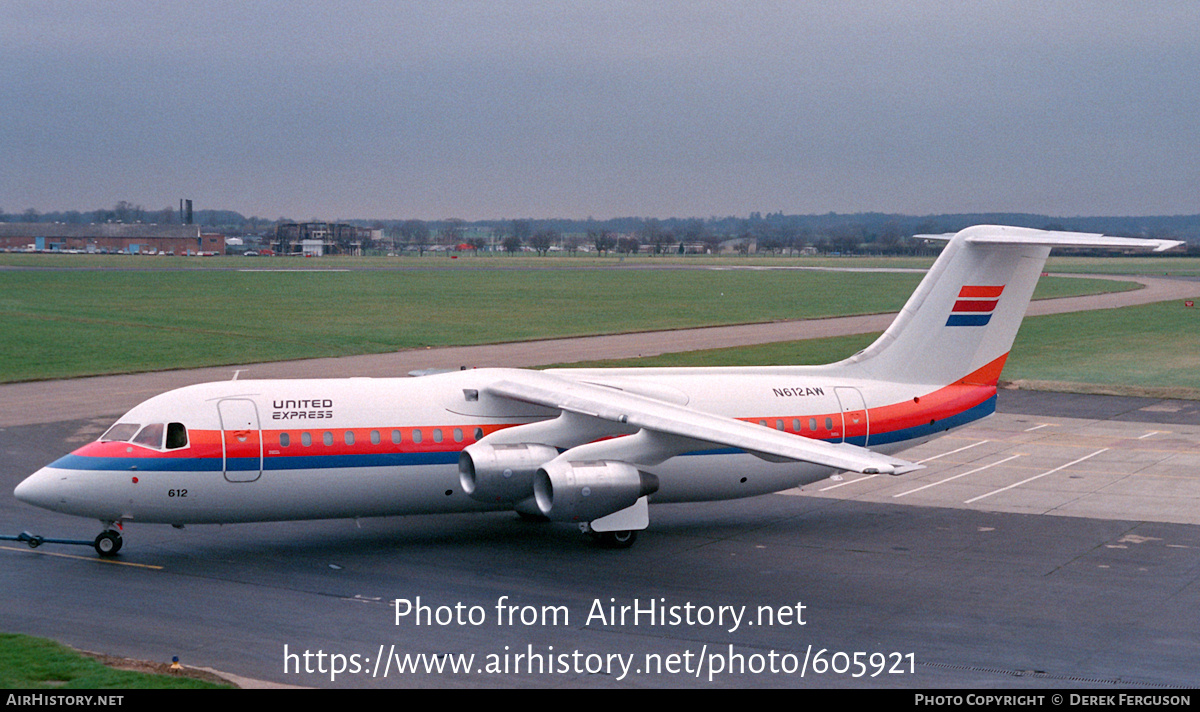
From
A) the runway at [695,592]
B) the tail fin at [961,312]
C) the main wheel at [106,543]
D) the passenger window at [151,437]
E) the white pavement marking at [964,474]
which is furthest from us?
the white pavement marking at [964,474]

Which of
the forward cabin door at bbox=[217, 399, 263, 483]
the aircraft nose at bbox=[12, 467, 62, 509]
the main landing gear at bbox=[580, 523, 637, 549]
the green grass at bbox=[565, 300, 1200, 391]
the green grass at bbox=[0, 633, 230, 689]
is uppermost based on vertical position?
the forward cabin door at bbox=[217, 399, 263, 483]

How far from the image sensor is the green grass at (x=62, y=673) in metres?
15.7

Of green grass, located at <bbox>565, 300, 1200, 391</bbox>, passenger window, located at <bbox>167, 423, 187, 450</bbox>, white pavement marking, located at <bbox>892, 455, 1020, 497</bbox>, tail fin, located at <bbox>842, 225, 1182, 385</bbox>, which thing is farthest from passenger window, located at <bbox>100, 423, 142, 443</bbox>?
green grass, located at <bbox>565, 300, 1200, 391</bbox>

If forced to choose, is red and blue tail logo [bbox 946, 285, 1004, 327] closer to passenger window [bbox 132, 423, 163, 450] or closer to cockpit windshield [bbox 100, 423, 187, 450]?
cockpit windshield [bbox 100, 423, 187, 450]

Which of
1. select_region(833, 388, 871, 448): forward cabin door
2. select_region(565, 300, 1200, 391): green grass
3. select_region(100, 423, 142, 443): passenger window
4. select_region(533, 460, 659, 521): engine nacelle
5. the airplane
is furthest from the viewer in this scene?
select_region(565, 300, 1200, 391): green grass

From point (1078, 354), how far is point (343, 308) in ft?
166

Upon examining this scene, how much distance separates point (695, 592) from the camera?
68.8 ft

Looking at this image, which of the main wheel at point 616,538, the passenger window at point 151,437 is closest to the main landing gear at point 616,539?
the main wheel at point 616,538

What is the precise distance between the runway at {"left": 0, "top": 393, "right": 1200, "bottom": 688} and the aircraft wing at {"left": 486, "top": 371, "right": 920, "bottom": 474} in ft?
8.92

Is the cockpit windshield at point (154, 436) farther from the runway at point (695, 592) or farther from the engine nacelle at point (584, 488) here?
the engine nacelle at point (584, 488)

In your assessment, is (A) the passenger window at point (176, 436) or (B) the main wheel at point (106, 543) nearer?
(A) the passenger window at point (176, 436)

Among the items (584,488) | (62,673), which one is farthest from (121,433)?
(584,488)

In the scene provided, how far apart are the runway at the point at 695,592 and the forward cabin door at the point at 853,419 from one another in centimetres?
198

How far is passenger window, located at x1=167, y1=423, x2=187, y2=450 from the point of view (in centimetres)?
2255
